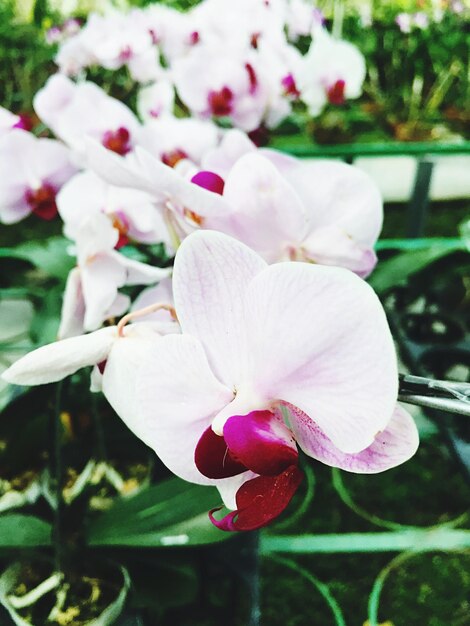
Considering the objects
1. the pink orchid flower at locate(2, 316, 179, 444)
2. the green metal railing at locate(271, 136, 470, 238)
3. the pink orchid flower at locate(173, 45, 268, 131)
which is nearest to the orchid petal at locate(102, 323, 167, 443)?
the pink orchid flower at locate(2, 316, 179, 444)

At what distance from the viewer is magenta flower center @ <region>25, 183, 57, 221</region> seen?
2.05 feet

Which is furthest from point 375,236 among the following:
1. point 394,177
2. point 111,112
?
point 394,177

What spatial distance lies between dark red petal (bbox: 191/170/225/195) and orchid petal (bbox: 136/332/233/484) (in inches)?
5.2

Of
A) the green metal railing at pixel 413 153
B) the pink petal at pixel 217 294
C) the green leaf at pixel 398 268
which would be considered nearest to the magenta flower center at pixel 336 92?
the green metal railing at pixel 413 153

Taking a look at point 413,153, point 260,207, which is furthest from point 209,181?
point 413,153

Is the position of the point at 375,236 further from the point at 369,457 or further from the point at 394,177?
the point at 394,177

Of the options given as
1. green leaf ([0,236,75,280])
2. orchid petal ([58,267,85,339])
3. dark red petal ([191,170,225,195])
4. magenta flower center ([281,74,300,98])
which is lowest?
green leaf ([0,236,75,280])

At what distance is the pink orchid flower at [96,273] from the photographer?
1.28 ft

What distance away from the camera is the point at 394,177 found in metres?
2.25

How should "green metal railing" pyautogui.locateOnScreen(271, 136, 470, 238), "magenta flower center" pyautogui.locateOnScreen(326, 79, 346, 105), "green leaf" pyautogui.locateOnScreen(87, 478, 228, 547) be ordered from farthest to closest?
"green metal railing" pyautogui.locateOnScreen(271, 136, 470, 238) → "magenta flower center" pyautogui.locateOnScreen(326, 79, 346, 105) → "green leaf" pyautogui.locateOnScreen(87, 478, 228, 547)

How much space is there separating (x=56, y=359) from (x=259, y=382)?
0.10 metres

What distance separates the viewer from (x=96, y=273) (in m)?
0.40

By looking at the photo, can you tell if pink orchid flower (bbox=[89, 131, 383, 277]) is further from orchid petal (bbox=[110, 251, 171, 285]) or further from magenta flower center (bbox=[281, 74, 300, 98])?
magenta flower center (bbox=[281, 74, 300, 98])

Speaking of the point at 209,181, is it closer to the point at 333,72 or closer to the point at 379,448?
the point at 379,448
